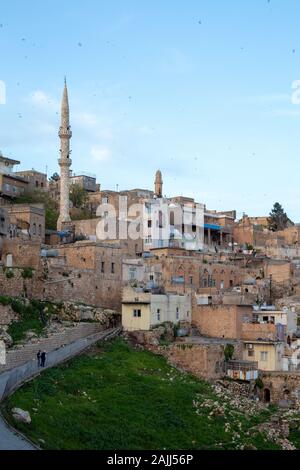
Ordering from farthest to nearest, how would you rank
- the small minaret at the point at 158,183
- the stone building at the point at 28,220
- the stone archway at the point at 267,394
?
the small minaret at the point at 158,183 → the stone building at the point at 28,220 → the stone archway at the point at 267,394

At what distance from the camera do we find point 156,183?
73062mm

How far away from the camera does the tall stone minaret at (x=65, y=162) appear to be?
2300 inches

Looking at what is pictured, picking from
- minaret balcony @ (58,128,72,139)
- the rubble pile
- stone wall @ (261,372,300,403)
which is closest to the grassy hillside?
the rubble pile

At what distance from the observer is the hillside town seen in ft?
118

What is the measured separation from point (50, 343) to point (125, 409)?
555 cm

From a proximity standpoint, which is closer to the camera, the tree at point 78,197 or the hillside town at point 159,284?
the hillside town at point 159,284

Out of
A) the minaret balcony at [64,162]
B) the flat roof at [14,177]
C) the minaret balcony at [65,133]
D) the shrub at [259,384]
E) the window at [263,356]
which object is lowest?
the shrub at [259,384]

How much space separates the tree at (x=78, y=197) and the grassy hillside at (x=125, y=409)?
30.9 metres

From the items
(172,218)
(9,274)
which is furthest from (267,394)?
(172,218)

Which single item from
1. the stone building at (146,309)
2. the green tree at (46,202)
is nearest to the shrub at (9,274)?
the stone building at (146,309)

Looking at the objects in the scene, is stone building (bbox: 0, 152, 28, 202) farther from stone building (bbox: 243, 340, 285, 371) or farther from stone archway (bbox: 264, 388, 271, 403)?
stone archway (bbox: 264, 388, 271, 403)

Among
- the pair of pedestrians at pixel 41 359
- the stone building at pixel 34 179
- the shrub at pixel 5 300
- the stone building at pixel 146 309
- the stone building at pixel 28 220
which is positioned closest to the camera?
the pair of pedestrians at pixel 41 359

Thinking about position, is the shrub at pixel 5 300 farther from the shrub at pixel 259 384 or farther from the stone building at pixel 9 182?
the stone building at pixel 9 182
